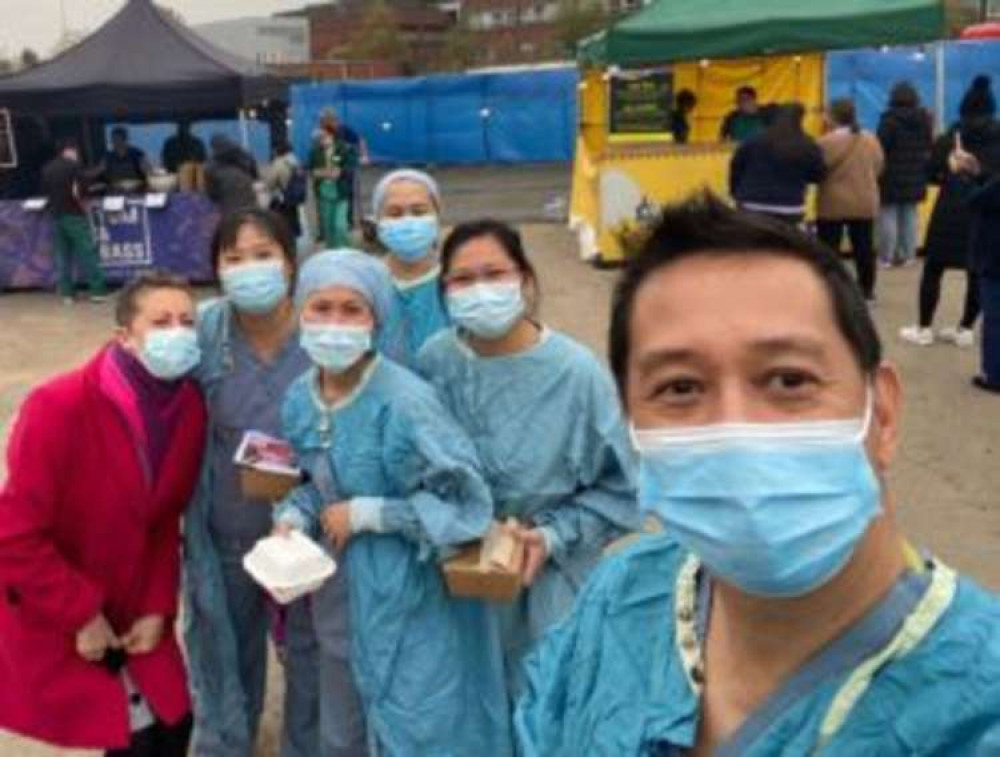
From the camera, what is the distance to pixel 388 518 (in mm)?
2979

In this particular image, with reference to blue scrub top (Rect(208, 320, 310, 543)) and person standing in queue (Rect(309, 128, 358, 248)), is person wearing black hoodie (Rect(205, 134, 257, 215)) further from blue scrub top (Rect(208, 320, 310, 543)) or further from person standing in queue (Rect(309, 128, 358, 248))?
blue scrub top (Rect(208, 320, 310, 543))

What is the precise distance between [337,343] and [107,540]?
770 millimetres

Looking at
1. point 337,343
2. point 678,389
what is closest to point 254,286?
point 337,343

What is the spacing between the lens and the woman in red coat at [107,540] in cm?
291

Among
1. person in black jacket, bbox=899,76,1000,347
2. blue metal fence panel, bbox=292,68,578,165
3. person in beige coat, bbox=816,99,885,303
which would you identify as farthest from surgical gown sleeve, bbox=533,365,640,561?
blue metal fence panel, bbox=292,68,578,165

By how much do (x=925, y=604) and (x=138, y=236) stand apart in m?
13.3

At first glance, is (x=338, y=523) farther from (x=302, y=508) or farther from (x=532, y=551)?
(x=532, y=551)

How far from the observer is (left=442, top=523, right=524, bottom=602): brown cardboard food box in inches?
112

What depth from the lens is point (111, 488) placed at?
3.00 metres

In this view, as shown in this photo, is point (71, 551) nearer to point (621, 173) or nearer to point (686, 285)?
point (686, 285)

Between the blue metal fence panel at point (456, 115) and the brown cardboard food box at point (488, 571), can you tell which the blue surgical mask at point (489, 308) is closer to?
the brown cardboard food box at point (488, 571)

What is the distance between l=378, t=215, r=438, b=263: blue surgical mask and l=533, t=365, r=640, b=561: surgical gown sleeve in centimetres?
164

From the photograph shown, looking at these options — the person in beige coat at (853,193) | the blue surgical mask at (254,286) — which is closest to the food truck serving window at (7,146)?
the person in beige coat at (853,193)

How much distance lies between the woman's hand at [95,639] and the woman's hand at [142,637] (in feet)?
0.17
